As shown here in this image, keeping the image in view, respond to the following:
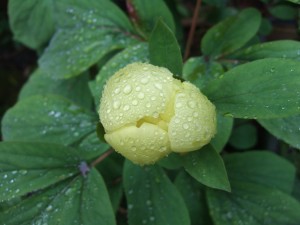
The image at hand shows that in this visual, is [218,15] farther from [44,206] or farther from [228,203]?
[44,206]

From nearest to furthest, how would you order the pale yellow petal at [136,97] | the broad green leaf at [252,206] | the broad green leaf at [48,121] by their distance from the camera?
the pale yellow petal at [136,97]
the broad green leaf at [252,206]
the broad green leaf at [48,121]

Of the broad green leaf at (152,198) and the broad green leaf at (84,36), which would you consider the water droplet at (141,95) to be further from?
the broad green leaf at (84,36)

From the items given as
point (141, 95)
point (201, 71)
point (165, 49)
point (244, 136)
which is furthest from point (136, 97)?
point (244, 136)

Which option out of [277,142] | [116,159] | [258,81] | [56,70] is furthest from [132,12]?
[277,142]

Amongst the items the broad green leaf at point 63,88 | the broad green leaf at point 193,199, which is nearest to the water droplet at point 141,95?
the broad green leaf at point 193,199

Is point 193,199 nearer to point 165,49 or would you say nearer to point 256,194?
point 256,194

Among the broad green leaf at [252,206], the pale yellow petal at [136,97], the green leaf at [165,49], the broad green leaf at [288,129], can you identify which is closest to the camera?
the pale yellow petal at [136,97]

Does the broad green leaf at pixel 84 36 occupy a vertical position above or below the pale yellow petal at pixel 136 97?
below

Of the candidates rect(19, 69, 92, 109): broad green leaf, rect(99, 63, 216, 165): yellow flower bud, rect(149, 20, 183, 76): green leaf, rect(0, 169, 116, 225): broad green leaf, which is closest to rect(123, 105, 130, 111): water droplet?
rect(99, 63, 216, 165): yellow flower bud
